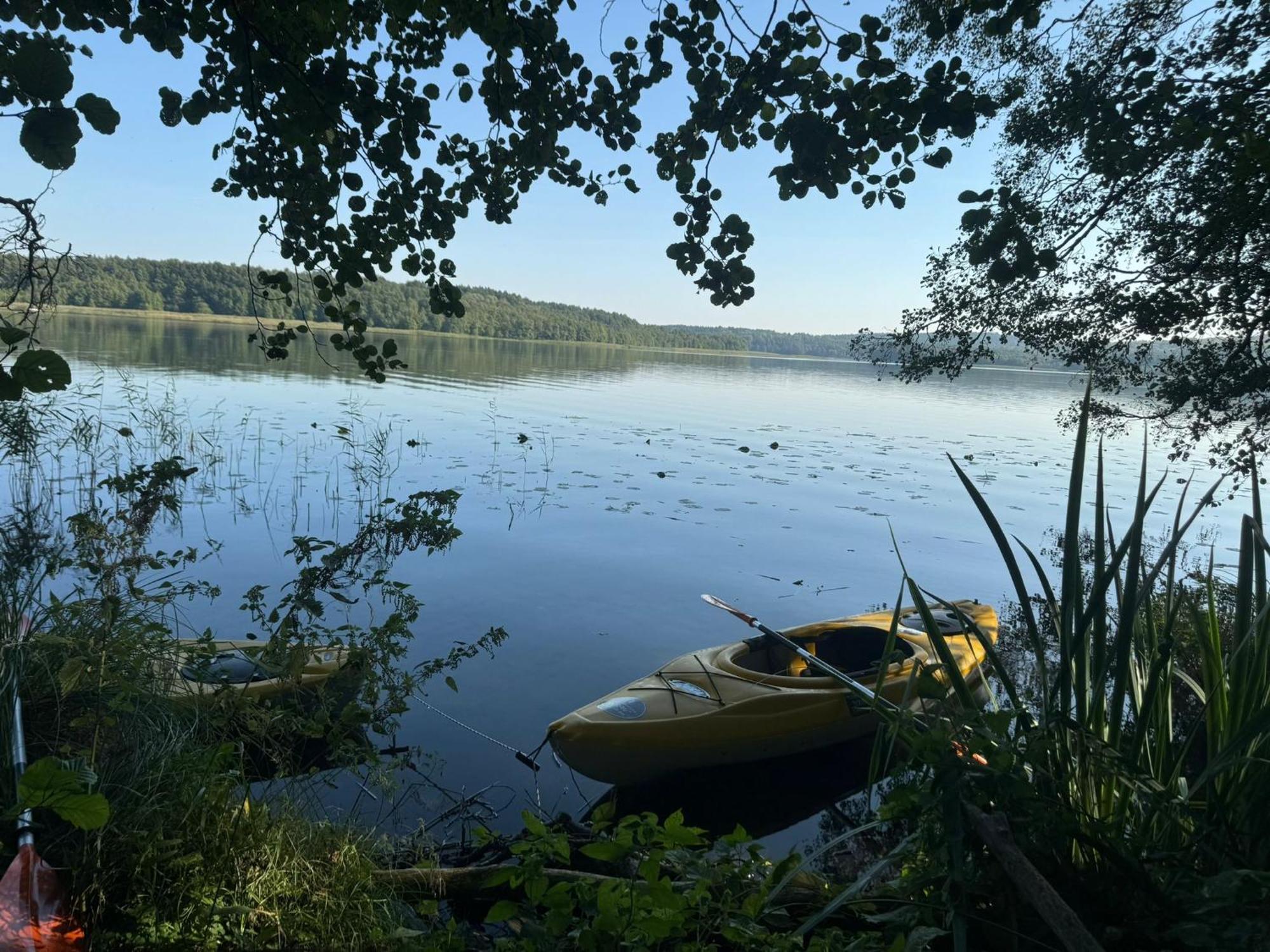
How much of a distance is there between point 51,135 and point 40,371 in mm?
373

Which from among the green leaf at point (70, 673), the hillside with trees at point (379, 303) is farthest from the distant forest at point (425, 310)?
the green leaf at point (70, 673)

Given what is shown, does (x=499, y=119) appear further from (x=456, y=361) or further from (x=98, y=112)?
(x=456, y=361)

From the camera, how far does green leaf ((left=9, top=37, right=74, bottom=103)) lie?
1.14m

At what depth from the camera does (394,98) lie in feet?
8.89

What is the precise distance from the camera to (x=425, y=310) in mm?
62844

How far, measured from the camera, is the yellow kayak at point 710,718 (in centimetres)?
514

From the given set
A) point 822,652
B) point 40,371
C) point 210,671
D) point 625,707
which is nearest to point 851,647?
point 822,652

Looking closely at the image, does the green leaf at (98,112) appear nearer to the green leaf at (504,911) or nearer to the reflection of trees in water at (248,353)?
the green leaf at (504,911)

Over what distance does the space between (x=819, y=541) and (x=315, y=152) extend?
33.2 ft

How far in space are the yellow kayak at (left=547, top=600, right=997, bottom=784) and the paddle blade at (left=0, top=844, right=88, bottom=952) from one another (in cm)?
326

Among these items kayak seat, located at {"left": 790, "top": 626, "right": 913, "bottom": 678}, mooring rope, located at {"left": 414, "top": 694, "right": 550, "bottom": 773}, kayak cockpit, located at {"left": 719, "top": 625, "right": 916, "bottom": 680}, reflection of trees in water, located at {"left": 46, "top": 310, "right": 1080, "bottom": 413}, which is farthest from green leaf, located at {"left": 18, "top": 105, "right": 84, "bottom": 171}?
reflection of trees in water, located at {"left": 46, "top": 310, "right": 1080, "bottom": 413}

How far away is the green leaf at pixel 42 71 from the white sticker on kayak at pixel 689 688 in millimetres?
5047

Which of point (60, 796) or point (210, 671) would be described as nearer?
point (60, 796)

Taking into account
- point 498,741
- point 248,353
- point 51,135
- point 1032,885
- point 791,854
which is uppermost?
point 248,353
